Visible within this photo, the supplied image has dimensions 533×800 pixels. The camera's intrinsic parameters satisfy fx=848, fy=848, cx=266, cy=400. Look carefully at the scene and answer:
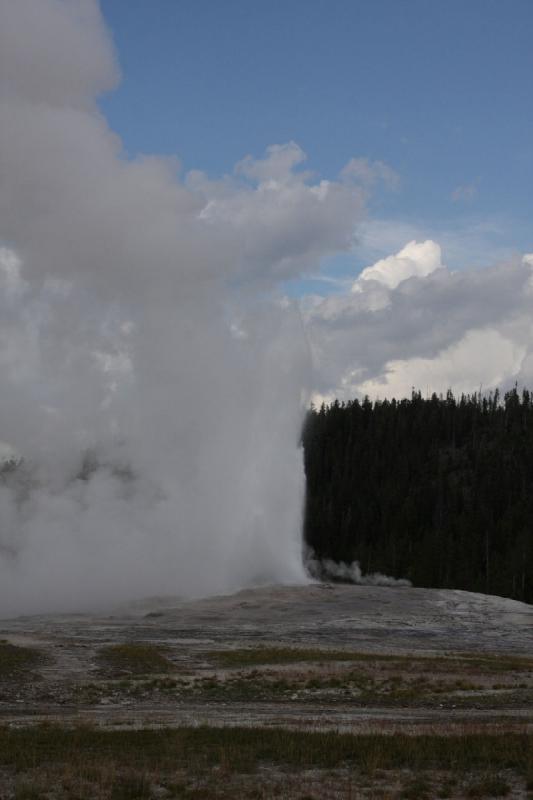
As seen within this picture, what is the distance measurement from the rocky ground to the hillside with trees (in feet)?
161

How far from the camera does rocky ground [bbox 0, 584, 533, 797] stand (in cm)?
2336

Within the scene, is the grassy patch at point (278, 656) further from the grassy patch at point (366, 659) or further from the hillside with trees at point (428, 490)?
the hillside with trees at point (428, 490)

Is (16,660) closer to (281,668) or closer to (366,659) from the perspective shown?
(281,668)

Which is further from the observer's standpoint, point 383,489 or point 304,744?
point 383,489

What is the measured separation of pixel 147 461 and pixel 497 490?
2485 inches

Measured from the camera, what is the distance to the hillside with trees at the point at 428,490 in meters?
112

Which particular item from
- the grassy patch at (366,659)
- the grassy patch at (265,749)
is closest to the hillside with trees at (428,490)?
the grassy patch at (366,659)

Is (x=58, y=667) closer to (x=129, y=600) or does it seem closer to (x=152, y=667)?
(x=152, y=667)

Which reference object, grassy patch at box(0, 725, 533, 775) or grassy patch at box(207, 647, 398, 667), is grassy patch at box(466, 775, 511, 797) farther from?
grassy patch at box(207, 647, 398, 667)

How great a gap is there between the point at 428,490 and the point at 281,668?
104657 mm

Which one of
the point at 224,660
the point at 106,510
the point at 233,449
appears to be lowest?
the point at 224,660

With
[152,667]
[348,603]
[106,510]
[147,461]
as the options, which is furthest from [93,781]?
[147,461]

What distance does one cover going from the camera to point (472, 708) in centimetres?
2616

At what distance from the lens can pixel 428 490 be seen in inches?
5354
